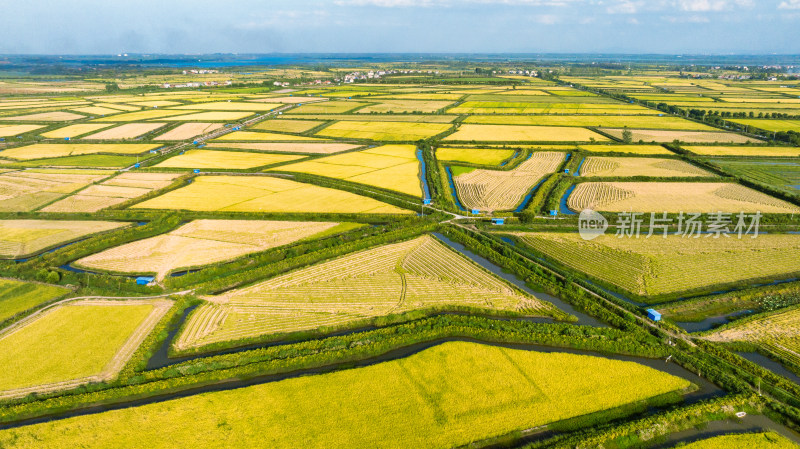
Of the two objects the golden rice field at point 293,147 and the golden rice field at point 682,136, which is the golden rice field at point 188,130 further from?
the golden rice field at point 682,136

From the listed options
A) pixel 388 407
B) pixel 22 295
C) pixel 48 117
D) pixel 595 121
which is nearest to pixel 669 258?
pixel 388 407

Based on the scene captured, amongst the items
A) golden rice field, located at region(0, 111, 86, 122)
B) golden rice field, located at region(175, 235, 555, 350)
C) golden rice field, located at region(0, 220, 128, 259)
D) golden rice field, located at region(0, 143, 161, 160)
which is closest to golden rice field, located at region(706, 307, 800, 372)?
golden rice field, located at region(175, 235, 555, 350)

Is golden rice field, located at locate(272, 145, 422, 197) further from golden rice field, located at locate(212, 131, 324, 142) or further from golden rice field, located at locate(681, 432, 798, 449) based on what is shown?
golden rice field, located at locate(681, 432, 798, 449)

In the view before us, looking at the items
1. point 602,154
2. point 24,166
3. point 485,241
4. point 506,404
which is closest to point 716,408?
point 506,404

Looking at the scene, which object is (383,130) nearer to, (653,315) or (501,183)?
(501,183)

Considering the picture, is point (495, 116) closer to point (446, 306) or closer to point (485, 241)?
point (485, 241)

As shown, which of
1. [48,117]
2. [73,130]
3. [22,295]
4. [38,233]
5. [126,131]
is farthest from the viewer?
[48,117]

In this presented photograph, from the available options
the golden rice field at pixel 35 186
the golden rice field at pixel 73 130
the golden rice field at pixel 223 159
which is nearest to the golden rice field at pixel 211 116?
the golden rice field at pixel 73 130
